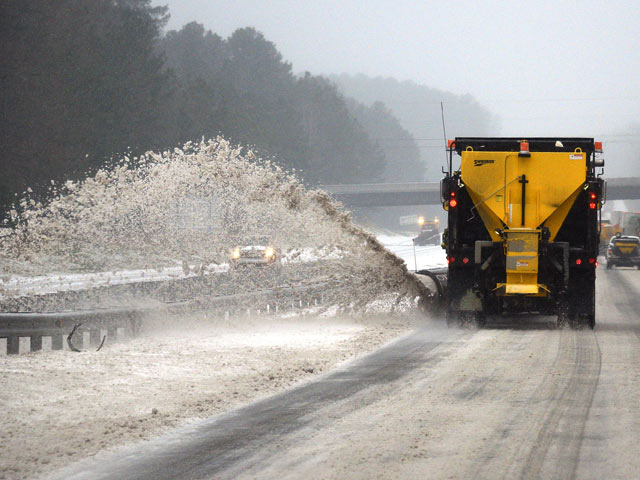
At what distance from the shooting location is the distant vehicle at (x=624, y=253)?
43.8 metres

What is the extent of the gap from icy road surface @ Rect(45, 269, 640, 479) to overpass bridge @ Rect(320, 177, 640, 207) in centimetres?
9346

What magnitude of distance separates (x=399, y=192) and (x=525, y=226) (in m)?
94.1

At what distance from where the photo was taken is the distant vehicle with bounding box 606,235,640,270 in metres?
43.8

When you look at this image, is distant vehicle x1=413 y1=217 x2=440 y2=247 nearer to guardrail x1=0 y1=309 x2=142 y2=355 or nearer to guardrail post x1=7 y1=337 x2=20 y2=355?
guardrail x1=0 y1=309 x2=142 y2=355

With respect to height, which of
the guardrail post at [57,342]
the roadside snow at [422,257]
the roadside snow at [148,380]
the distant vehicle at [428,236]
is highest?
the distant vehicle at [428,236]

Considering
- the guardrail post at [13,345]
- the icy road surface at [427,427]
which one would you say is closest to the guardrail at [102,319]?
the guardrail post at [13,345]

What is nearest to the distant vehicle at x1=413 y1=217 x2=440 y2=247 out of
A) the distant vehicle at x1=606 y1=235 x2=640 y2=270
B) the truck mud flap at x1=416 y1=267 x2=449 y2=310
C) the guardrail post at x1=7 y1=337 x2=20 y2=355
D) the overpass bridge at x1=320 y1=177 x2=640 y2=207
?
the overpass bridge at x1=320 y1=177 x2=640 y2=207

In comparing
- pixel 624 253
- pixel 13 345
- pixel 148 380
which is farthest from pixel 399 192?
pixel 148 380

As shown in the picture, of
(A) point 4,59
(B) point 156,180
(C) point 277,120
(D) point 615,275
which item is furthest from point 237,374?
(C) point 277,120

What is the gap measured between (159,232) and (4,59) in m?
27.5

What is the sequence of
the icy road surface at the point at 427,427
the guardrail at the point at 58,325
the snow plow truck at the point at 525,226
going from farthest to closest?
the snow plow truck at the point at 525,226
the guardrail at the point at 58,325
the icy road surface at the point at 427,427

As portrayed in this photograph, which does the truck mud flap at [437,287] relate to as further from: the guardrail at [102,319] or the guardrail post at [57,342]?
the guardrail post at [57,342]

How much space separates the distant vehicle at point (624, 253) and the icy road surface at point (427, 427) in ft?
106

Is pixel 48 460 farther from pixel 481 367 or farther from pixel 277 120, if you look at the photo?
pixel 277 120
